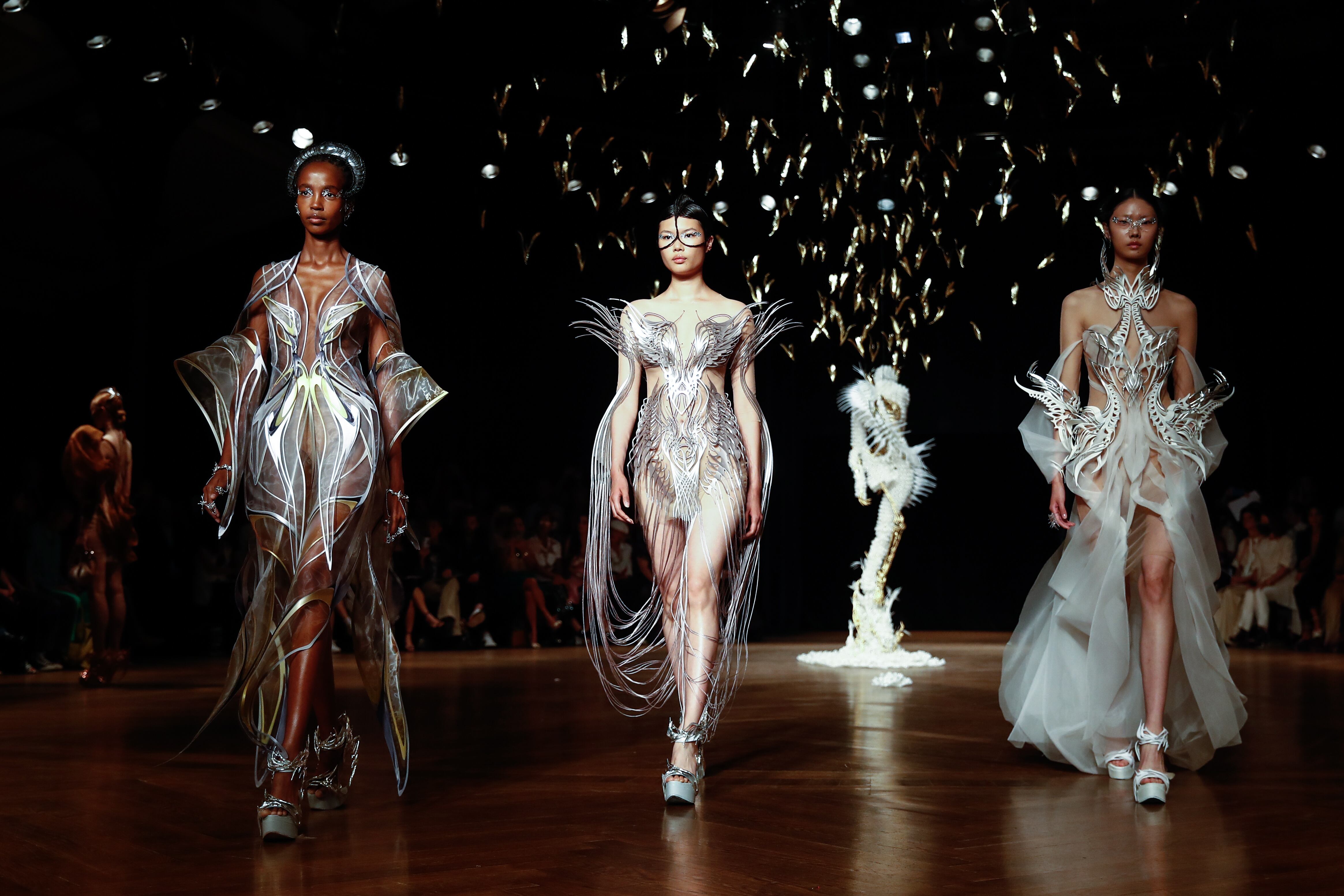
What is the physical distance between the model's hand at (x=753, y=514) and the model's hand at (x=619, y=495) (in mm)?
318

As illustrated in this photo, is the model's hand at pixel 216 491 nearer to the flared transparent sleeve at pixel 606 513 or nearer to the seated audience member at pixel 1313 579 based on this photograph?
the flared transparent sleeve at pixel 606 513

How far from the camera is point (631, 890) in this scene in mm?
2143

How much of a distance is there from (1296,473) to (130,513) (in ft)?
34.2

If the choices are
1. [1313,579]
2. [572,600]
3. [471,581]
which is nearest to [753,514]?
[471,581]

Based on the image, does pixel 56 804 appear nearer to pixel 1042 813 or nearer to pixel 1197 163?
pixel 1042 813

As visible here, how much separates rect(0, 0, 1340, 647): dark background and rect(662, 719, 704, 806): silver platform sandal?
5.97 m

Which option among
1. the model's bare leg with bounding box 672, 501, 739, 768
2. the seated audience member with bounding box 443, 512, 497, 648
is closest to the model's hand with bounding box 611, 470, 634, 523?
the model's bare leg with bounding box 672, 501, 739, 768

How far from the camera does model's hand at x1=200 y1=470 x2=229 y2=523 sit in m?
2.81

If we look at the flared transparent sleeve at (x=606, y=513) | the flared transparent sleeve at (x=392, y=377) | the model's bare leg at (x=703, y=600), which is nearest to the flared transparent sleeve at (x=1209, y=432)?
Result: the model's bare leg at (x=703, y=600)

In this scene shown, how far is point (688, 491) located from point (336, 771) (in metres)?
1.14

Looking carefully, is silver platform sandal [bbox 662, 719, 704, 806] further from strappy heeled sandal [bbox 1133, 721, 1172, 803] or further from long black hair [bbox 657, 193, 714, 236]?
long black hair [bbox 657, 193, 714, 236]

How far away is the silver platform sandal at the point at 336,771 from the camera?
2928mm

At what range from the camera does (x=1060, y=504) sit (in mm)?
3637

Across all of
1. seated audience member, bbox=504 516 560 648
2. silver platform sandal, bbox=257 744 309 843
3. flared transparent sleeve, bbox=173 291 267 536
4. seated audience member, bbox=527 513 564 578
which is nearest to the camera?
silver platform sandal, bbox=257 744 309 843
